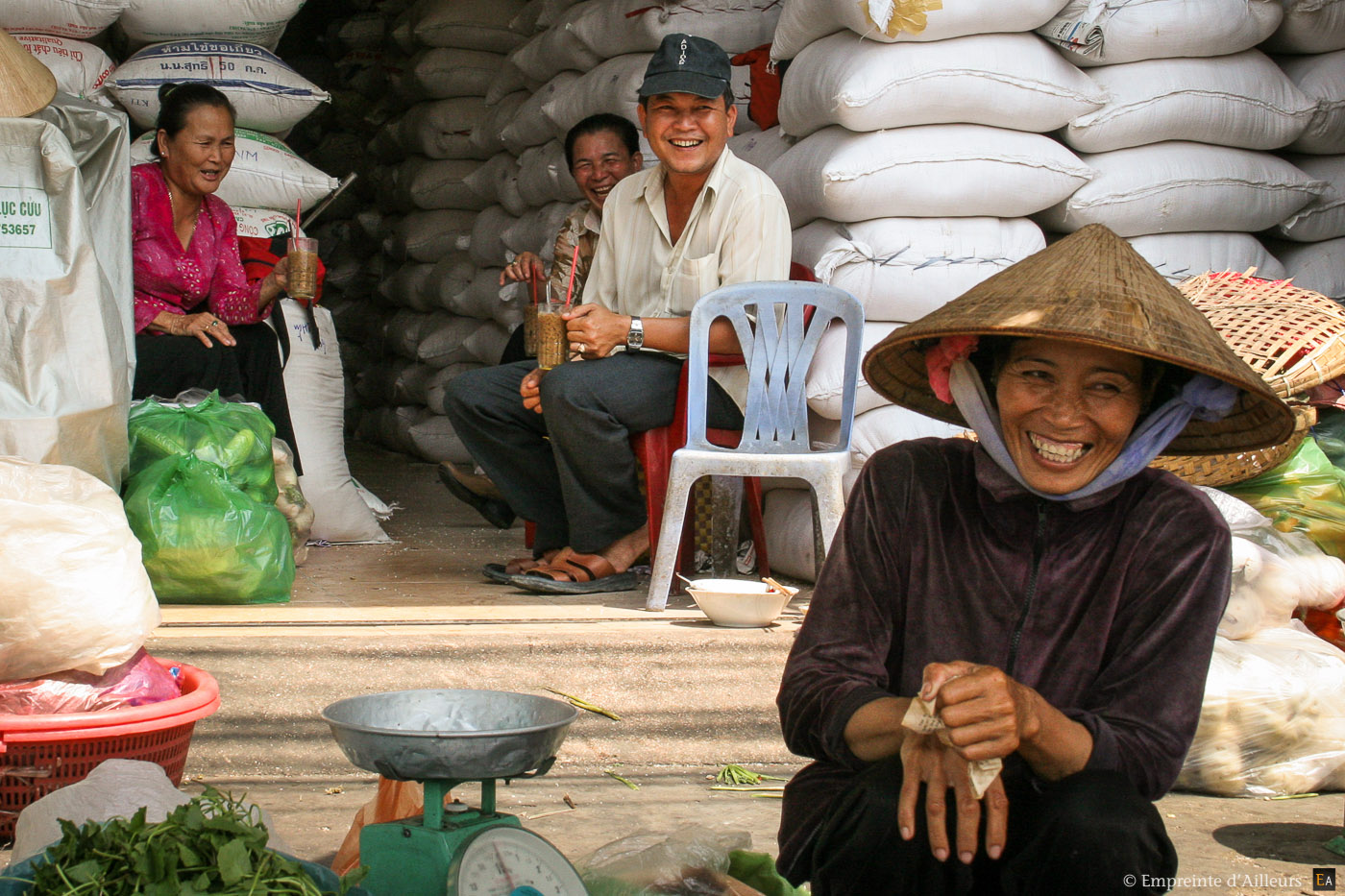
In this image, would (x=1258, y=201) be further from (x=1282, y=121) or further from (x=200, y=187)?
(x=200, y=187)

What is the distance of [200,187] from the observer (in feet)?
13.2

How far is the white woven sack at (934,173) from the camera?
3.57 m

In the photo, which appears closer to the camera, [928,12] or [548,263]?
[928,12]

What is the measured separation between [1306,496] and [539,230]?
3298 mm

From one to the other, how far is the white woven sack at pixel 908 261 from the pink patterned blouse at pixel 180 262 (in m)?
1.81

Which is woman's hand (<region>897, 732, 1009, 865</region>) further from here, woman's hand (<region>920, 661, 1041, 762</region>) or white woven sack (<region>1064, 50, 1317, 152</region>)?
white woven sack (<region>1064, 50, 1317, 152</region>)

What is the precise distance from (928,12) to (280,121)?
261cm

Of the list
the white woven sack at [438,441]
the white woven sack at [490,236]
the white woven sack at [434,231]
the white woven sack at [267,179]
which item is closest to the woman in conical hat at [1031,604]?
the white woven sack at [267,179]

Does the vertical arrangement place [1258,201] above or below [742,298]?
above

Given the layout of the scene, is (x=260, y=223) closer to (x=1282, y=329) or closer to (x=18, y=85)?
Result: (x=18, y=85)

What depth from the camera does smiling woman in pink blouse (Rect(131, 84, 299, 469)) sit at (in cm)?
389

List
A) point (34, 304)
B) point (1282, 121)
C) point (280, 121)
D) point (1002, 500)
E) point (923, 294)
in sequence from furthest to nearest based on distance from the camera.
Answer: point (280, 121)
point (1282, 121)
point (923, 294)
point (34, 304)
point (1002, 500)

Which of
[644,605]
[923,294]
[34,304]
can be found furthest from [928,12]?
[34,304]

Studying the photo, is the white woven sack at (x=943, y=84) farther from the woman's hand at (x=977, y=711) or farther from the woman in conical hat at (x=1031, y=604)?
the woman's hand at (x=977, y=711)
